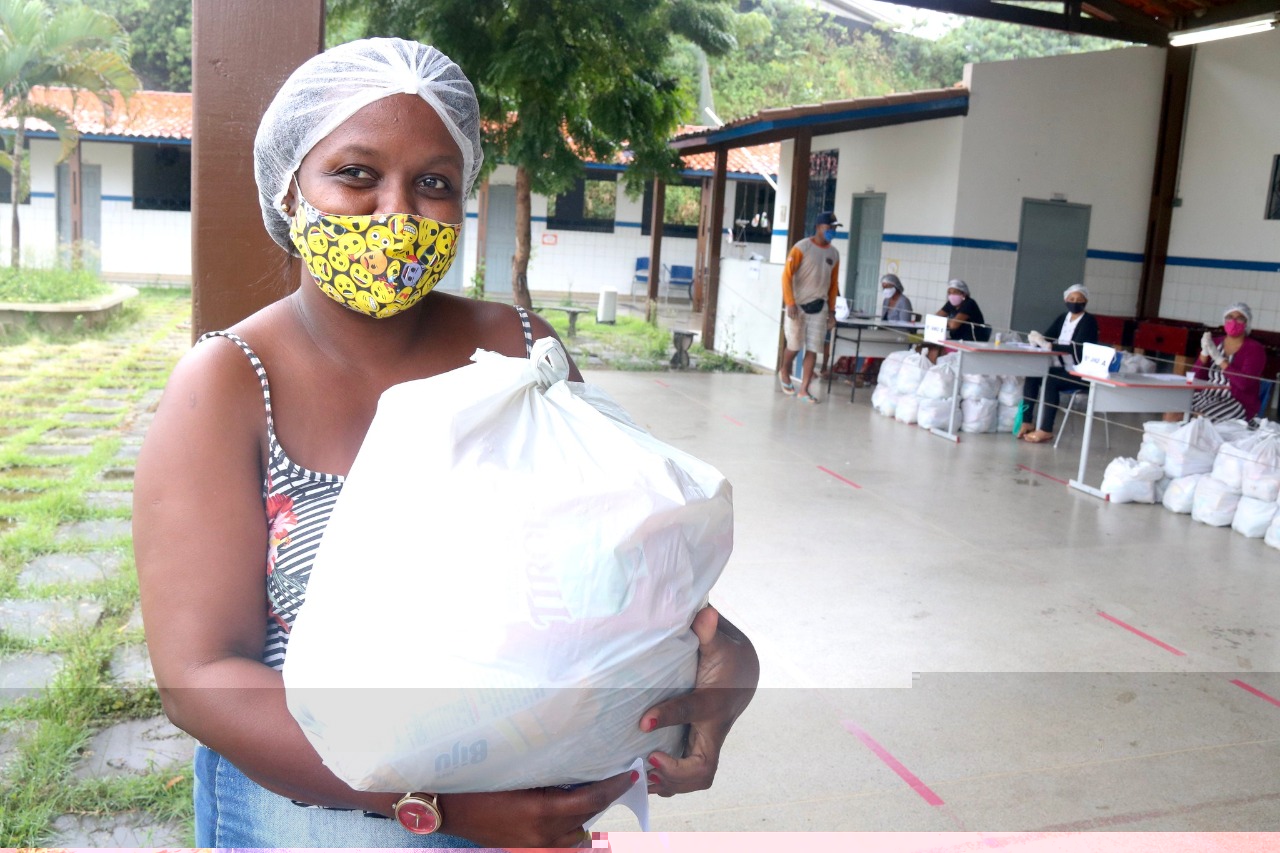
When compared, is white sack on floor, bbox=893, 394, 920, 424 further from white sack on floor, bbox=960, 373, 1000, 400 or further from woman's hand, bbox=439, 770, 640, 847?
woman's hand, bbox=439, 770, 640, 847

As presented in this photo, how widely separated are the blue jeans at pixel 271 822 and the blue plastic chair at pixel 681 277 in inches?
877

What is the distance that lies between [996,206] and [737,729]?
9728 millimetres

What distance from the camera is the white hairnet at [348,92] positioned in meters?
1.23

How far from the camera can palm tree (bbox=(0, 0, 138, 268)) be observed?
47.5ft

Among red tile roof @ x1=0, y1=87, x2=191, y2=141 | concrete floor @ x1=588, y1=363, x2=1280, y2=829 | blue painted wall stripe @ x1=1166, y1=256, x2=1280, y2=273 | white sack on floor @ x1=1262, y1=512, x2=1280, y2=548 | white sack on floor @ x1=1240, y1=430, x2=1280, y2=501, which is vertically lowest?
concrete floor @ x1=588, y1=363, x2=1280, y2=829

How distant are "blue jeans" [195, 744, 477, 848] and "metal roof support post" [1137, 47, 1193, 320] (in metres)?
13.3

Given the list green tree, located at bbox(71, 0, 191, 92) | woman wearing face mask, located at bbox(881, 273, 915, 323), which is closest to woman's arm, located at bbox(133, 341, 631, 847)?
woman wearing face mask, located at bbox(881, 273, 915, 323)

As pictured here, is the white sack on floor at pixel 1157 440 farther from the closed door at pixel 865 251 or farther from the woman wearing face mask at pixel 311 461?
the woman wearing face mask at pixel 311 461

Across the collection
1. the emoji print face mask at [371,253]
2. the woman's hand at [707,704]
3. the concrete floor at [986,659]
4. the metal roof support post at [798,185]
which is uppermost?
the metal roof support post at [798,185]

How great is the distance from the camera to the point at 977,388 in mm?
9359

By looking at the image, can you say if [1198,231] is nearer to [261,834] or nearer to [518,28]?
[518,28]

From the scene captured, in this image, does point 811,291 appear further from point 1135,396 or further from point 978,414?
point 1135,396

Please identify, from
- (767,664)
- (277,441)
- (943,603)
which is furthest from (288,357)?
(943,603)

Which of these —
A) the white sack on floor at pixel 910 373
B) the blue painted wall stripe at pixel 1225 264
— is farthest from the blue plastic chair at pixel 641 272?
the white sack on floor at pixel 910 373
